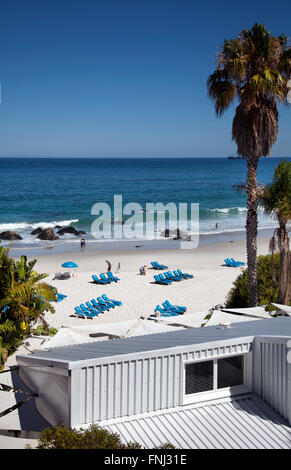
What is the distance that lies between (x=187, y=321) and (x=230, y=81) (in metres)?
8.57

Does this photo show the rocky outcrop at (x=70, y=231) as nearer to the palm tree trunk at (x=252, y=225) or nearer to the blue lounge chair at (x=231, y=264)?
the blue lounge chair at (x=231, y=264)

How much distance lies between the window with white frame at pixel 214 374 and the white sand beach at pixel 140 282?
6.61m

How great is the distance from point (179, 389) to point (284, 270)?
9131 mm

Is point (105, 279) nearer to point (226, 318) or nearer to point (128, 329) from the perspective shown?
point (128, 329)

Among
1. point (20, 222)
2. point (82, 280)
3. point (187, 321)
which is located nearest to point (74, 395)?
point (187, 321)

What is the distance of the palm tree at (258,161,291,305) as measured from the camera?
49.7ft

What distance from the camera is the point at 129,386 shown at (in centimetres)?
704

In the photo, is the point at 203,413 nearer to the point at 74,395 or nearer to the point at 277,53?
the point at 74,395

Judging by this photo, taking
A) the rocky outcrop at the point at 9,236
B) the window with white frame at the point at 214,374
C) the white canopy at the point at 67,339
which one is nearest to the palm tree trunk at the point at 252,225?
the white canopy at the point at 67,339

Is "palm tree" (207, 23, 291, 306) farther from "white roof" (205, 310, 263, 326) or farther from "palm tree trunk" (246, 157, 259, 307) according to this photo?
"white roof" (205, 310, 263, 326)

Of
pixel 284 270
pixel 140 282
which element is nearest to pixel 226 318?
pixel 284 270

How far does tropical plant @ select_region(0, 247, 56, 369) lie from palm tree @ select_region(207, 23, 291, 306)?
756 centimetres

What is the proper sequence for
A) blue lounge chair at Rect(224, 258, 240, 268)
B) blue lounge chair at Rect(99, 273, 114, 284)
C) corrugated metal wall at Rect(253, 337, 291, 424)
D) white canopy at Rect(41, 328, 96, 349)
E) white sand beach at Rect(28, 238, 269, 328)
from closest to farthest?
corrugated metal wall at Rect(253, 337, 291, 424)
white canopy at Rect(41, 328, 96, 349)
white sand beach at Rect(28, 238, 269, 328)
blue lounge chair at Rect(99, 273, 114, 284)
blue lounge chair at Rect(224, 258, 240, 268)

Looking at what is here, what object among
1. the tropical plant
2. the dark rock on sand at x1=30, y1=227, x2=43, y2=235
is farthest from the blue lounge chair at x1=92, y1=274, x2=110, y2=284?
the dark rock on sand at x1=30, y1=227, x2=43, y2=235
